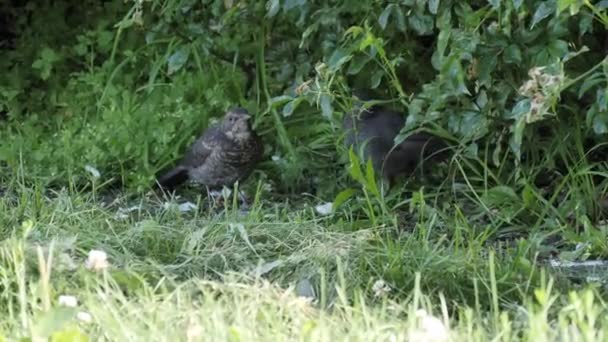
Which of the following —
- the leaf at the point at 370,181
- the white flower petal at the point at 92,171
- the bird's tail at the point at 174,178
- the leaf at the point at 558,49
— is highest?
the leaf at the point at 558,49

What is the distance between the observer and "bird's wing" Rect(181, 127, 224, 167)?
17.2 ft

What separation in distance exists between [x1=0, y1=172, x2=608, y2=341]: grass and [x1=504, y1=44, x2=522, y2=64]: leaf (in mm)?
586

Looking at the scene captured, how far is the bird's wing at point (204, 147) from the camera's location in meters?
5.24

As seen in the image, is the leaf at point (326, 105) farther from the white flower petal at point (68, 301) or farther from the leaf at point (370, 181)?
the white flower petal at point (68, 301)

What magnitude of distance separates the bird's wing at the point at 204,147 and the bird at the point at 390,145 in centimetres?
66

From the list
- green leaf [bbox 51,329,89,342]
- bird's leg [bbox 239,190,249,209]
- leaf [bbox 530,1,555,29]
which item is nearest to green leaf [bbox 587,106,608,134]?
leaf [bbox 530,1,555,29]

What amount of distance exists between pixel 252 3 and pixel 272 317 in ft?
8.23

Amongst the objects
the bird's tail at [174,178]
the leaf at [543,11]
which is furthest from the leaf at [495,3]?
the bird's tail at [174,178]

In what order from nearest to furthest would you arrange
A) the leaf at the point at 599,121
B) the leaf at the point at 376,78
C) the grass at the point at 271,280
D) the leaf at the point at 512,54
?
the grass at the point at 271,280, the leaf at the point at 599,121, the leaf at the point at 512,54, the leaf at the point at 376,78

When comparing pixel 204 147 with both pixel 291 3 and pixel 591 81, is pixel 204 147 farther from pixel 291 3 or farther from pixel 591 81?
pixel 591 81

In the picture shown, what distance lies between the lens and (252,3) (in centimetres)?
513

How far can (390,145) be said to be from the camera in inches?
188

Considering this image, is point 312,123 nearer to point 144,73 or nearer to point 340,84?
point 340,84

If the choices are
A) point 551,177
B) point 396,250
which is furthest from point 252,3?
point 396,250
